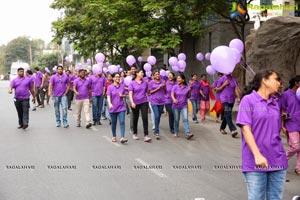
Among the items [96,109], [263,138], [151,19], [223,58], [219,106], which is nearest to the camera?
[263,138]

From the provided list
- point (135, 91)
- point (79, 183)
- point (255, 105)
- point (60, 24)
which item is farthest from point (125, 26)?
point (255, 105)

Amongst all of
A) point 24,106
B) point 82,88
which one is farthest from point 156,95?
point 24,106

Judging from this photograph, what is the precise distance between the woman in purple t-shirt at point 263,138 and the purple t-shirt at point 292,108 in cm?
298

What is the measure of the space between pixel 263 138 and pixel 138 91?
271 inches

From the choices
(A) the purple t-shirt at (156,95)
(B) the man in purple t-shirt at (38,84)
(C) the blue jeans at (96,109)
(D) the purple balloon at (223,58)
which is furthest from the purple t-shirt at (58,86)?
(B) the man in purple t-shirt at (38,84)

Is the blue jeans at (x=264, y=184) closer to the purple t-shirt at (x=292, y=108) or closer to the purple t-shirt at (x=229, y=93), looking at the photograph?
the purple t-shirt at (x=292, y=108)

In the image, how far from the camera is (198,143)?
1059cm

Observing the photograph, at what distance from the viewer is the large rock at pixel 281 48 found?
14.8m

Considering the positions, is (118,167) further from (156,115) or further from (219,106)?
(219,106)

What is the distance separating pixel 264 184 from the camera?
407 centimetres

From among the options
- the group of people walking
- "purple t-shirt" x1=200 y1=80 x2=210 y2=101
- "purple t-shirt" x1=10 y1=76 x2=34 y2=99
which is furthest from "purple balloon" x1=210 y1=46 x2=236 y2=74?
"purple t-shirt" x1=200 y1=80 x2=210 y2=101

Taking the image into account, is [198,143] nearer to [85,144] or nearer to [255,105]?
[85,144]

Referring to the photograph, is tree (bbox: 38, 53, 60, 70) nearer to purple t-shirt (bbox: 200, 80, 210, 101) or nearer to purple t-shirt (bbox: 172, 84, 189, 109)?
purple t-shirt (bbox: 200, 80, 210, 101)

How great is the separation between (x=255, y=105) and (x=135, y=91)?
6879 mm
